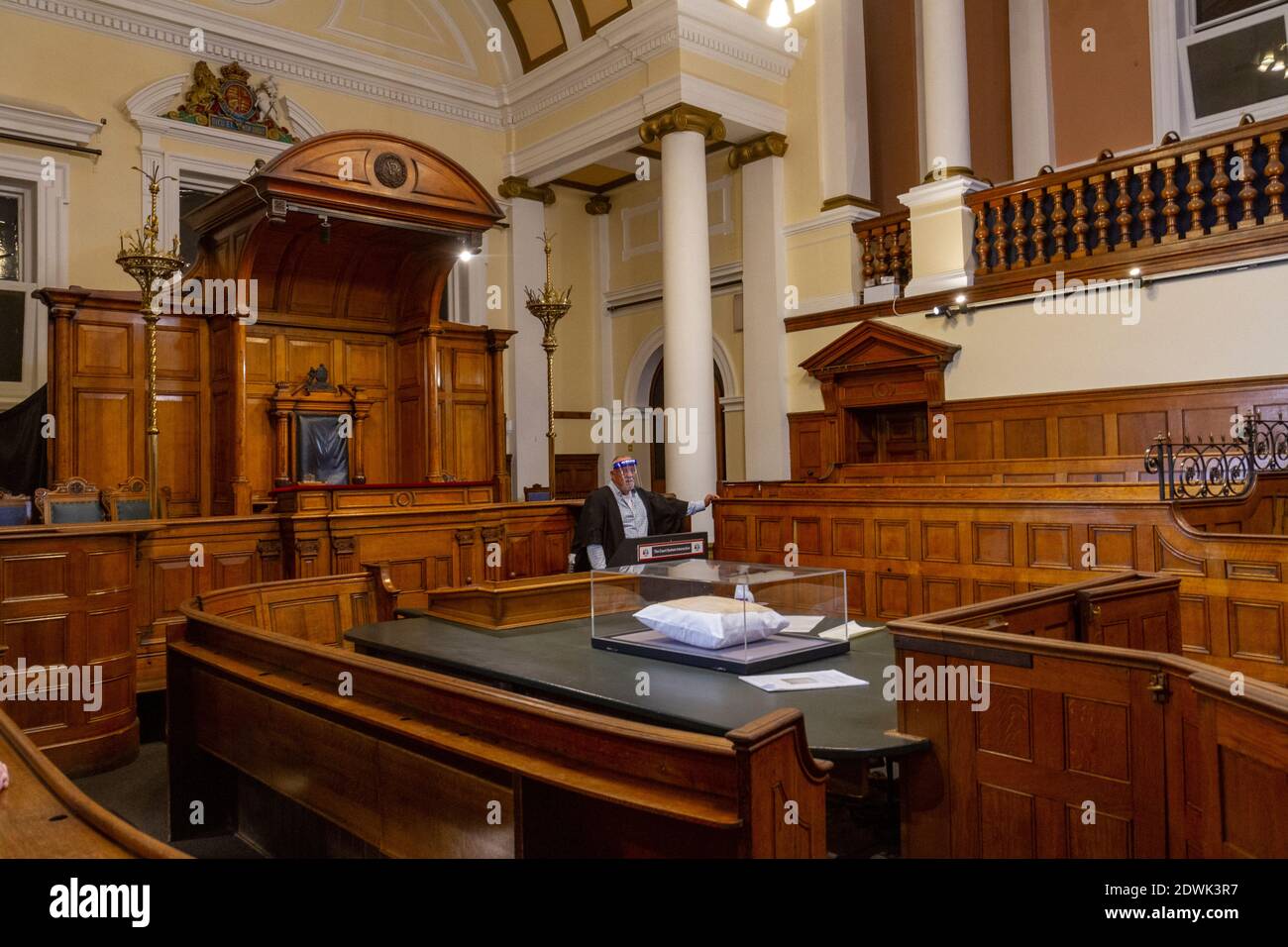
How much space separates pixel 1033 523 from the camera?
5828 millimetres

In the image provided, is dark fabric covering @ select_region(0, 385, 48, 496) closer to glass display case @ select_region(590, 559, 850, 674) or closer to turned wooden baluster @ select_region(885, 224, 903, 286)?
glass display case @ select_region(590, 559, 850, 674)

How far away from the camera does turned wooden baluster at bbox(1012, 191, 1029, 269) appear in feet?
28.8

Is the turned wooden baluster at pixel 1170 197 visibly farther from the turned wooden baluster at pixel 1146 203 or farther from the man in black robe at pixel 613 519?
the man in black robe at pixel 613 519

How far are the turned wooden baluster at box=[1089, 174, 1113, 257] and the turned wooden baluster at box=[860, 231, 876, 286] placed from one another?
95.6 inches

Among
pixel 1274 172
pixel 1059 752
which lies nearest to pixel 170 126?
pixel 1274 172

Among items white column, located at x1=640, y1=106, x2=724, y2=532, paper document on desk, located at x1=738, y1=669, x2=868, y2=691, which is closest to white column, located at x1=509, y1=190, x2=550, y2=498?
white column, located at x1=640, y1=106, x2=724, y2=532

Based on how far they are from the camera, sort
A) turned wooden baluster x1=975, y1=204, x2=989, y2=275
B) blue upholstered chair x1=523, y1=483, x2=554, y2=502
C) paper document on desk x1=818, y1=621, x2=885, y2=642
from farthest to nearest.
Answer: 1. blue upholstered chair x1=523, y1=483, x2=554, y2=502
2. turned wooden baluster x1=975, y1=204, x2=989, y2=275
3. paper document on desk x1=818, y1=621, x2=885, y2=642

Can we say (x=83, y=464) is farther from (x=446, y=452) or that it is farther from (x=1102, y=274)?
(x=1102, y=274)

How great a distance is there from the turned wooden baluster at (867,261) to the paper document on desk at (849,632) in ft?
22.9

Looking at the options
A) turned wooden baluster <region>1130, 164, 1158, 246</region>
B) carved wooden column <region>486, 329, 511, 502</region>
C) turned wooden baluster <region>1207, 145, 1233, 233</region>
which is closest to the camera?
turned wooden baluster <region>1207, 145, 1233, 233</region>

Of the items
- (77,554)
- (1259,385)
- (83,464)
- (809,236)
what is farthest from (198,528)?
(1259,385)

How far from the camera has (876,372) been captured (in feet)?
32.6

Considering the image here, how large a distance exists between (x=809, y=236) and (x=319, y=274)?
541 centimetres
